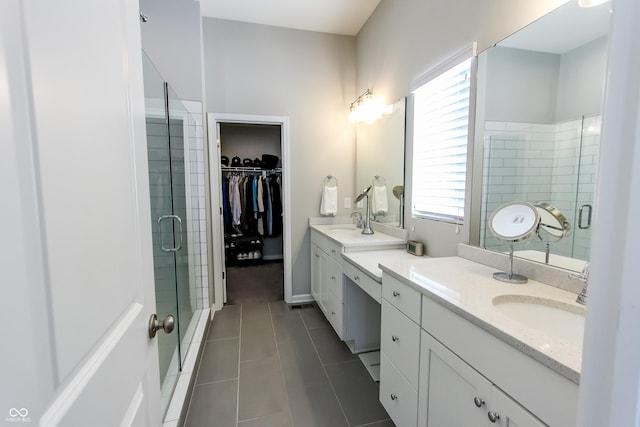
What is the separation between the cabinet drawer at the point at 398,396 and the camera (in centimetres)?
125

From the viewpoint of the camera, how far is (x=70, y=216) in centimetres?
46

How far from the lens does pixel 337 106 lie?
3.14m

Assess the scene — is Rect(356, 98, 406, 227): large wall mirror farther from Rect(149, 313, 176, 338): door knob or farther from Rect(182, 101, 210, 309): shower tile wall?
Rect(149, 313, 176, 338): door knob

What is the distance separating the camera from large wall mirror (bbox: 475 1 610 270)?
1.07 metres

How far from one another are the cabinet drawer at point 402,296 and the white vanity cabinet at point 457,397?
0.10m

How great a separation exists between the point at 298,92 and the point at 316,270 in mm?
1889

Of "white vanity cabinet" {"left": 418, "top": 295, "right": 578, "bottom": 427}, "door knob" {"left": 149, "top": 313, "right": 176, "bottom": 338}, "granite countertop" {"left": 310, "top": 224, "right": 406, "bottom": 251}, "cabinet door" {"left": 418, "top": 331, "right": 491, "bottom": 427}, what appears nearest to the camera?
"white vanity cabinet" {"left": 418, "top": 295, "right": 578, "bottom": 427}

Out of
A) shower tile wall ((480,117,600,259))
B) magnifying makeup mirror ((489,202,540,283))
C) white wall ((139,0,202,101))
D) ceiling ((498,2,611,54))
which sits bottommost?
magnifying makeup mirror ((489,202,540,283))

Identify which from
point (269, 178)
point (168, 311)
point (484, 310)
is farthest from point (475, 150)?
point (269, 178)

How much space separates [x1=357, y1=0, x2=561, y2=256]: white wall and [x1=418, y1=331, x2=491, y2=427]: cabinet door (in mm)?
788

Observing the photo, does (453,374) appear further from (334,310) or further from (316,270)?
(316,270)

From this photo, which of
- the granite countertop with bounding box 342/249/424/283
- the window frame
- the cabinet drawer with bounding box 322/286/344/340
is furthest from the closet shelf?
the window frame

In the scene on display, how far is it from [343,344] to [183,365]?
1190 millimetres

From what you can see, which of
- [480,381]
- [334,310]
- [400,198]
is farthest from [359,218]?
[480,381]
